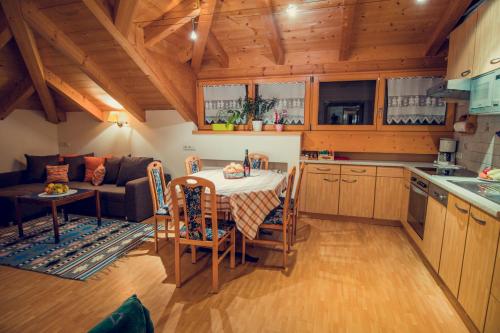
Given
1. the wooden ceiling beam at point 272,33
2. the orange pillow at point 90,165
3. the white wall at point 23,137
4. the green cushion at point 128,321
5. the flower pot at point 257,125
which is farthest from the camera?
the white wall at point 23,137

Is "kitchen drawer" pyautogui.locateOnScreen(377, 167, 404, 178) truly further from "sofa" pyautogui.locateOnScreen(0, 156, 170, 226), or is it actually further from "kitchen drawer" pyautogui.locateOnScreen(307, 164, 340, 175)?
"sofa" pyautogui.locateOnScreen(0, 156, 170, 226)

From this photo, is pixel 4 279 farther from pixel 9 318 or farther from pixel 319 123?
pixel 319 123

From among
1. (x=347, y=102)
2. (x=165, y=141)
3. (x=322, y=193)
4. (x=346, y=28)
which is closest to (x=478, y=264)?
(x=322, y=193)

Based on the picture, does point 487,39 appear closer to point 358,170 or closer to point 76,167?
point 358,170

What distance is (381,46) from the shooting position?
395cm

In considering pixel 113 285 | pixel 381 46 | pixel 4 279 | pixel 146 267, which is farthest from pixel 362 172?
pixel 4 279

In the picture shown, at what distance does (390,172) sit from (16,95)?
6064 mm

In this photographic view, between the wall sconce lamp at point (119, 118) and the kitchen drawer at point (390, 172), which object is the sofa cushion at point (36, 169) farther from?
the kitchen drawer at point (390, 172)

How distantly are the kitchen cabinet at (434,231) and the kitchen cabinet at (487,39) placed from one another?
4.12 ft

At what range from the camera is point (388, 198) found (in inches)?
152

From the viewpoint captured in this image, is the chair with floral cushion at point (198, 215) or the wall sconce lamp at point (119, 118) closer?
the chair with floral cushion at point (198, 215)

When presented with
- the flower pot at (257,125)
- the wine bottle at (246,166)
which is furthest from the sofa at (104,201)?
the flower pot at (257,125)

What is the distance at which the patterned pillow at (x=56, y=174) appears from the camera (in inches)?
179

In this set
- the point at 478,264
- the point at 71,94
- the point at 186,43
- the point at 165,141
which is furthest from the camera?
the point at 165,141
